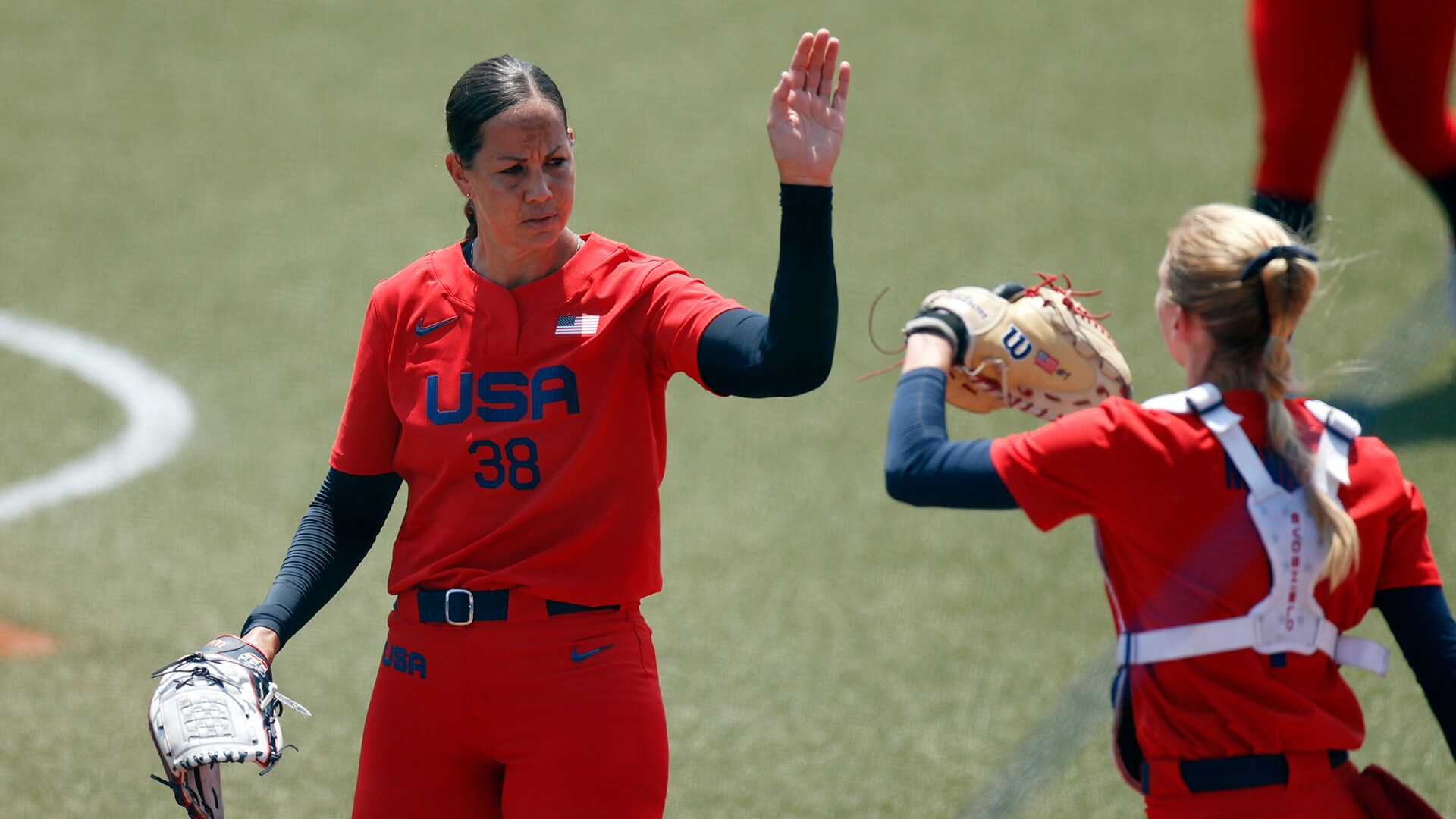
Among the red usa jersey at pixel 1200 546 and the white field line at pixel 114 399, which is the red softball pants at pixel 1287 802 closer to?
the red usa jersey at pixel 1200 546

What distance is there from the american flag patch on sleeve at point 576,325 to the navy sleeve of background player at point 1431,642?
1288 millimetres

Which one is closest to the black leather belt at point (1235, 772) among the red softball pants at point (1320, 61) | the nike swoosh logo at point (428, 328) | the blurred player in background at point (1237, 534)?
the blurred player in background at point (1237, 534)

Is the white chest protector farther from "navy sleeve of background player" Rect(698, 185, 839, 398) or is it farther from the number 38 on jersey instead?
the number 38 on jersey

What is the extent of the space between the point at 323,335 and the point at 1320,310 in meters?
4.55

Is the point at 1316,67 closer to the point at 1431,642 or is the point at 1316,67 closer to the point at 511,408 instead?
the point at 1431,642

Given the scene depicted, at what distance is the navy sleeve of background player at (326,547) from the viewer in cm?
255

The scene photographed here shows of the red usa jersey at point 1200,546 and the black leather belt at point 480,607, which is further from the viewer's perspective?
the black leather belt at point 480,607

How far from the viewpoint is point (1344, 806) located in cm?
203

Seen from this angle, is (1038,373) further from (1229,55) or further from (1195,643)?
(1229,55)

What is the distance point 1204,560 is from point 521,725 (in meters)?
1.09

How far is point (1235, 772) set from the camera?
6.64ft

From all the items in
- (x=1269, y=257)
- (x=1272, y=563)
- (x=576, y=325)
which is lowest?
(x=1272, y=563)

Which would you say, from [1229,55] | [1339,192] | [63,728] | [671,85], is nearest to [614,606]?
[63,728]

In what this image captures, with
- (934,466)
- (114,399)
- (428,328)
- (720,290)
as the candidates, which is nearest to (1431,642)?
(934,466)
